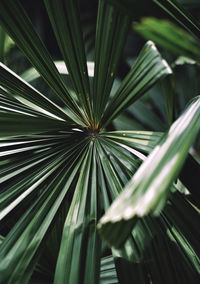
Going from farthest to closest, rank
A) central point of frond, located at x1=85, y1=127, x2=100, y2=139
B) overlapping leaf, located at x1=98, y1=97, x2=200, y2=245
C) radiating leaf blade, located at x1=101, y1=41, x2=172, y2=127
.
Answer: central point of frond, located at x1=85, y1=127, x2=100, y2=139, radiating leaf blade, located at x1=101, y1=41, x2=172, y2=127, overlapping leaf, located at x1=98, y1=97, x2=200, y2=245

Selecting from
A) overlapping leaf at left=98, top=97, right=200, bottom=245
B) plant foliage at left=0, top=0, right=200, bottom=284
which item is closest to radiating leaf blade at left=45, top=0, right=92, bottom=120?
plant foliage at left=0, top=0, right=200, bottom=284

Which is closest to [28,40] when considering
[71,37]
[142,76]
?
[71,37]

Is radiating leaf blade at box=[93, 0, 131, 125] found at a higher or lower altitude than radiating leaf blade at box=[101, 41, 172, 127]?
higher

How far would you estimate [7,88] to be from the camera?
23.6 inches

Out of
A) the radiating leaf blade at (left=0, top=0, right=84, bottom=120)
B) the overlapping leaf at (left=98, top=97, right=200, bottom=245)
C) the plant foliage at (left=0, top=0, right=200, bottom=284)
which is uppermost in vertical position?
the radiating leaf blade at (left=0, top=0, right=84, bottom=120)

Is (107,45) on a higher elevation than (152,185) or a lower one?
higher

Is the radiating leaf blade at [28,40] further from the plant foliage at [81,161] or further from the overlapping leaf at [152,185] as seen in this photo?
the overlapping leaf at [152,185]

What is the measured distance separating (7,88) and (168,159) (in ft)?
1.37

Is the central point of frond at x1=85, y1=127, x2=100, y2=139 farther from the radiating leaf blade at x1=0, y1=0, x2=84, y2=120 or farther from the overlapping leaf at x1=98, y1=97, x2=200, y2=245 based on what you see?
the overlapping leaf at x1=98, y1=97, x2=200, y2=245

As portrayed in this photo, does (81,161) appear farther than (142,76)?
Yes

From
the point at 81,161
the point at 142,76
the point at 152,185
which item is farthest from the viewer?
the point at 81,161

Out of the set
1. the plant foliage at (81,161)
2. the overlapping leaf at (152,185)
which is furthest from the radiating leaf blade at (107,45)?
the overlapping leaf at (152,185)

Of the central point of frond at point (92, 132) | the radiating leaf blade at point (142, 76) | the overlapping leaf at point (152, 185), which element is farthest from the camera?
the central point of frond at point (92, 132)

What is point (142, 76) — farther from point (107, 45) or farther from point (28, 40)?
point (28, 40)
